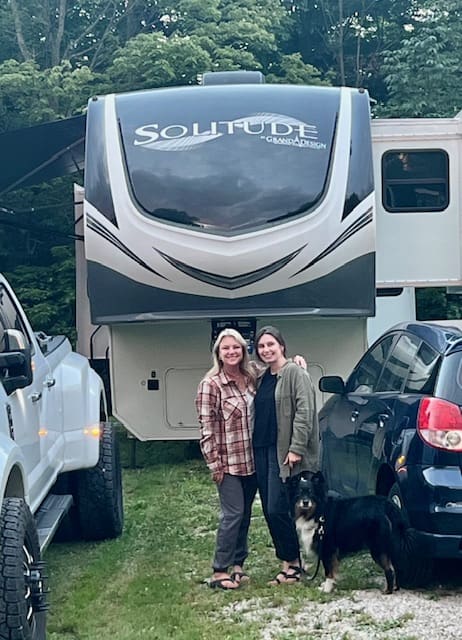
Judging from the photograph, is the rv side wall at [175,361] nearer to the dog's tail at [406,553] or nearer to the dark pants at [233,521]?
the dark pants at [233,521]

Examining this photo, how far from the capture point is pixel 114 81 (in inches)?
738

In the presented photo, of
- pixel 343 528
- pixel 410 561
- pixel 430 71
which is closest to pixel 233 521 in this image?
pixel 343 528

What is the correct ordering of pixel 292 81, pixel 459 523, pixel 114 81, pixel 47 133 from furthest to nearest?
pixel 292 81, pixel 114 81, pixel 47 133, pixel 459 523

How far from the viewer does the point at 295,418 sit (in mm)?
5797

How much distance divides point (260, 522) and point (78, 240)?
5.27 m

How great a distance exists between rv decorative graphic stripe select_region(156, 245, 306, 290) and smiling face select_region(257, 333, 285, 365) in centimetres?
254

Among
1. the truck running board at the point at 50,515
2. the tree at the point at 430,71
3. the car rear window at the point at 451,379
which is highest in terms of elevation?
the tree at the point at 430,71

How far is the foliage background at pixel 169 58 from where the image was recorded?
1770 cm

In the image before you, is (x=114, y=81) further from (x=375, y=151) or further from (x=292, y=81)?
(x=375, y=151)

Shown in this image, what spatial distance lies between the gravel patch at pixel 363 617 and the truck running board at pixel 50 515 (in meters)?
1.02

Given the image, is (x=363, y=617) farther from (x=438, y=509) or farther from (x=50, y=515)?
(x=50, y=515)

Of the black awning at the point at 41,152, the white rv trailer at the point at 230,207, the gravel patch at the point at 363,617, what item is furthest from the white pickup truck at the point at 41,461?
the black awning at the point at 41,152

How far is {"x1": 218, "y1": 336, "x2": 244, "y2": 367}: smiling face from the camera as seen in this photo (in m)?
5.85

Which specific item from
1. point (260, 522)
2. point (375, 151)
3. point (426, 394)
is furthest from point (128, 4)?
point (426, 394)
